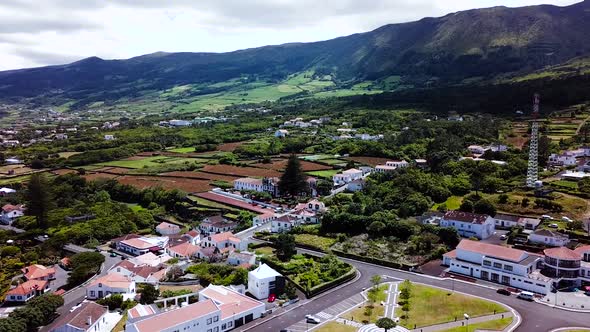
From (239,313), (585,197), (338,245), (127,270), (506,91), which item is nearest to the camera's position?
(239,313)

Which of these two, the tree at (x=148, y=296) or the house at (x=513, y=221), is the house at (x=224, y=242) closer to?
the tree at (x=148, y=296)

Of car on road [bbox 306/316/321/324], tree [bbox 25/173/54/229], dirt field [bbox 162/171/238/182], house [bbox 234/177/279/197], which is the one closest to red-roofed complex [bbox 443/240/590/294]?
car on road [bbox 306/316/321/324]

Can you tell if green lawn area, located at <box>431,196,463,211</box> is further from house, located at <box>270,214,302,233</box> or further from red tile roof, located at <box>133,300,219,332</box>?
red tile roof, located at <box>133,300,219,332</box>

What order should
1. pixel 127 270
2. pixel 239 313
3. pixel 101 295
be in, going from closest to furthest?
pixel 239 313
pixel 101 295
pixel 127 270

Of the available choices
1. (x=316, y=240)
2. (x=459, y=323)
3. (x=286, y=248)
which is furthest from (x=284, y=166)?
(x=459, y=323)

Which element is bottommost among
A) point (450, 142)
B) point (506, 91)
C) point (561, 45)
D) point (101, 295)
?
point (101, 295)

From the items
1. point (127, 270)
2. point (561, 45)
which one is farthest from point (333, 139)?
point (561, 45)

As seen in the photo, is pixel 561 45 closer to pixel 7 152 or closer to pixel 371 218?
pixel 371 218
